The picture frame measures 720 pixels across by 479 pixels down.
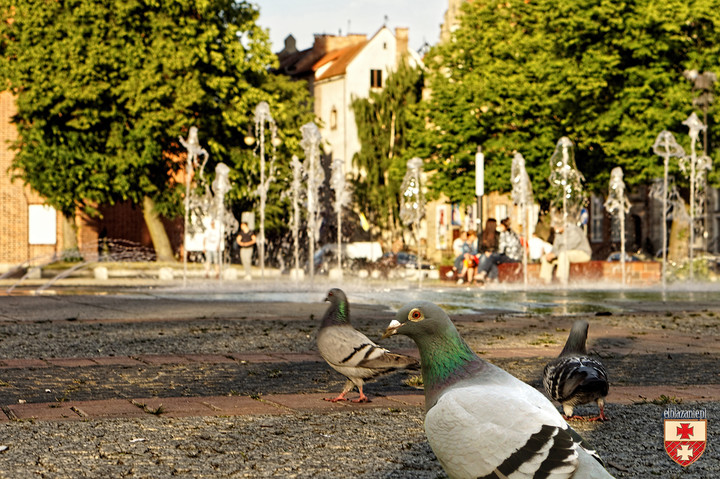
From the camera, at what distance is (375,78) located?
81.5 metres

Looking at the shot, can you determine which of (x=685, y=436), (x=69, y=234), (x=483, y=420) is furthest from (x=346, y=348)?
(x=69, y=234)

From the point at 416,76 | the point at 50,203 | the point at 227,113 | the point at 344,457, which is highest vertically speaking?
the point at 416,76

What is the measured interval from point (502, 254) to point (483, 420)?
27.0m

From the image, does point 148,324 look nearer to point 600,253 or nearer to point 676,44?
point 676,44

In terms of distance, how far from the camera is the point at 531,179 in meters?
43.4

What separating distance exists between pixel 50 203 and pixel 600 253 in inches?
1355

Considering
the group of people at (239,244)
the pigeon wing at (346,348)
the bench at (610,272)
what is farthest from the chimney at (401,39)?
the pigeon wing at (346,348)

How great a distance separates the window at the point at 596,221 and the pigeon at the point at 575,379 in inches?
2411

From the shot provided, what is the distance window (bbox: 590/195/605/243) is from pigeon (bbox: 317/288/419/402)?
60.6m

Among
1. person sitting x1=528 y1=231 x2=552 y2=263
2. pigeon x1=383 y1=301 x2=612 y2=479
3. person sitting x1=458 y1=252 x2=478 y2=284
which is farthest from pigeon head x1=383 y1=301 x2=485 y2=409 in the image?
person sitting x1=528 y1=231 x2=552 y2=263

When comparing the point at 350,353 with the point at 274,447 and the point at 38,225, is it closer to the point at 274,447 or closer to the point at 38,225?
the point at 274,447

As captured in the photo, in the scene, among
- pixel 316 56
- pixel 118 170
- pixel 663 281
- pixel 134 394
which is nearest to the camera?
pixel 134 394

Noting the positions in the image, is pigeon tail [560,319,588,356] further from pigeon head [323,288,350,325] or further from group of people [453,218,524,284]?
group of people [453,218,524,284]

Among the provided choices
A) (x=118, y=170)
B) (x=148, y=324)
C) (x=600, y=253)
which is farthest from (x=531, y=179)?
(x=148, y=324)
